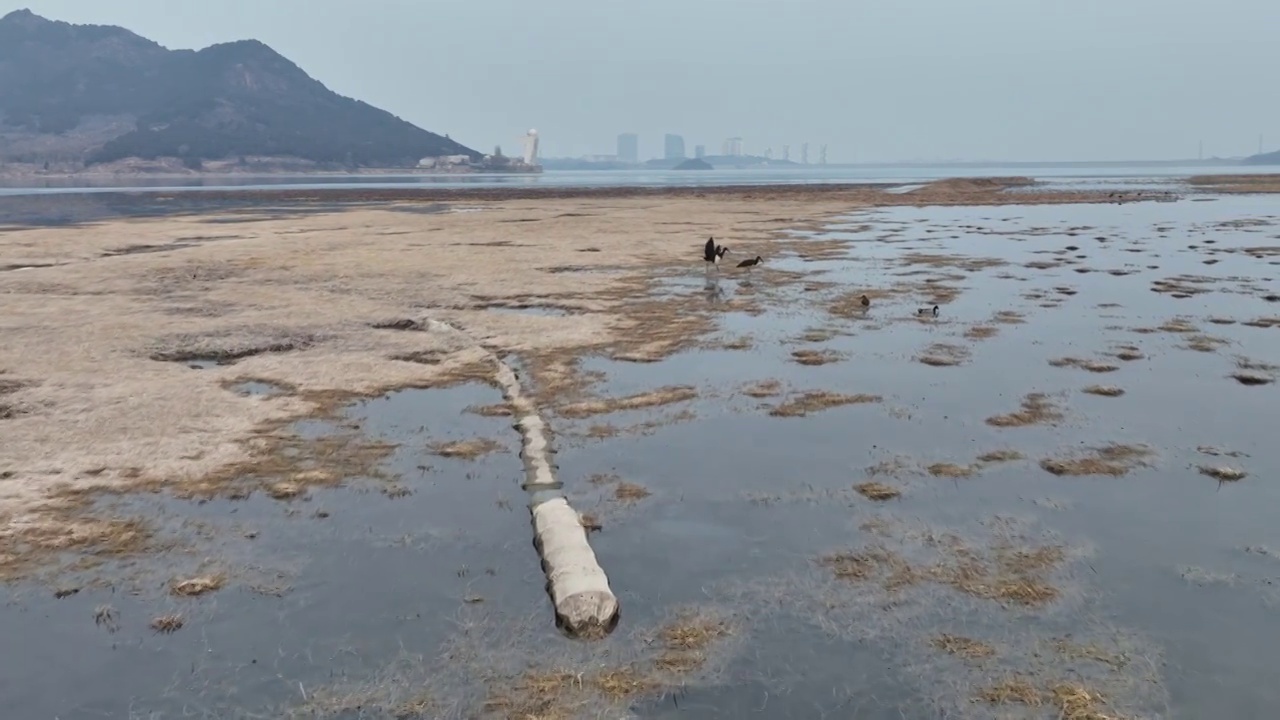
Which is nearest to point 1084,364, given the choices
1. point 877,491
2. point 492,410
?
point 877,491

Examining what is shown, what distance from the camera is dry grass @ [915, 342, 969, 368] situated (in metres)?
17.2

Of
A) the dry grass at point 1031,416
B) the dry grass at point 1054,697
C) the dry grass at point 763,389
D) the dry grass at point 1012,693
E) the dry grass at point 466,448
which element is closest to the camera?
the dry grass at point 1054,697

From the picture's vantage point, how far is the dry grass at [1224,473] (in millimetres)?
11000

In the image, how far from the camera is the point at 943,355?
17.8 meters

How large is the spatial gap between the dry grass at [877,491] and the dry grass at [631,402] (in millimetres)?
4359

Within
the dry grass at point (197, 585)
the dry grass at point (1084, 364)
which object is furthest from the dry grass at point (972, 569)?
the dry grass at point (1084, 364)

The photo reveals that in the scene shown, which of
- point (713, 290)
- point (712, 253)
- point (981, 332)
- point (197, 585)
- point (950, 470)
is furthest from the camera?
point (712, 253)

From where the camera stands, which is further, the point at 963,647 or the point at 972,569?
the point at 972,569

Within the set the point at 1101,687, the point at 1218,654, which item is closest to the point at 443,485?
the point at 1101,687

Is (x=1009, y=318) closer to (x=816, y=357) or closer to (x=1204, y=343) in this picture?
(x=1204, y=343)

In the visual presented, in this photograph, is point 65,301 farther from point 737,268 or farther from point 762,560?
point 762,560

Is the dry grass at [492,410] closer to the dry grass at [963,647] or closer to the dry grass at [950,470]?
the dry grass at [950,470]

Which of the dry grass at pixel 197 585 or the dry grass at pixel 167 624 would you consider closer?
the dry grass at pixel 167 624

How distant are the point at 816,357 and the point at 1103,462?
6.75 m
